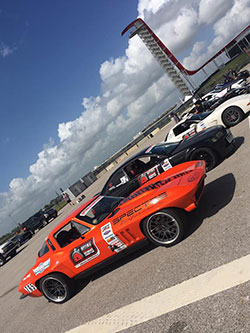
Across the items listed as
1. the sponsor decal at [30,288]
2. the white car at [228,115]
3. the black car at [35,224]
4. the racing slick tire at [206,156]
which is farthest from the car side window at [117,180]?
the black car at [35,224]

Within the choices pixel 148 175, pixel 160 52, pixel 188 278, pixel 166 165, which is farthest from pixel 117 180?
pixel 160 52

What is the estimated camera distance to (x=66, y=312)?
4.93 metres

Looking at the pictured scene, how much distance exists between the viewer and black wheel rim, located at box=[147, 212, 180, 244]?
14.5ft

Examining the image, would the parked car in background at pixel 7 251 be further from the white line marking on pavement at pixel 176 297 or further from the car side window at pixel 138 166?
the white line marking on pavement at pixel 176 297

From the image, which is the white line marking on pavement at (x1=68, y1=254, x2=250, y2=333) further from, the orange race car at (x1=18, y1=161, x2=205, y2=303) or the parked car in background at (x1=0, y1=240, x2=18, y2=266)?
the parked car in background at (x1=0, y1=240, x2=18, y2=266)

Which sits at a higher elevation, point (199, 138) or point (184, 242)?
point (199, 138)

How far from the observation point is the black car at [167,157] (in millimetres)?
6930

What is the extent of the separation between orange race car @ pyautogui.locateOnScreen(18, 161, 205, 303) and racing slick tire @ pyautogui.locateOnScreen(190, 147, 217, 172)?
1.25m

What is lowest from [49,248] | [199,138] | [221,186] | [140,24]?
[221,186]

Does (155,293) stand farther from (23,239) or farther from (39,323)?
(23,239)

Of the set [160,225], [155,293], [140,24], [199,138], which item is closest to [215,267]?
[155,293]

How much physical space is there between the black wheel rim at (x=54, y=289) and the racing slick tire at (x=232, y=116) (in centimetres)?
742

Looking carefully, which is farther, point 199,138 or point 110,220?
point 199,138

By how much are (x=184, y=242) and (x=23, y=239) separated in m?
24.7
